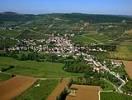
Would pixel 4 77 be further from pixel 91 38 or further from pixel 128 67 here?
pixel 91 38

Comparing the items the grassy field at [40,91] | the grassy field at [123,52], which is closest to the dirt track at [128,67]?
the grassy field at [123,52]

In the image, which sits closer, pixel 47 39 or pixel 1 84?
pixel 1 84

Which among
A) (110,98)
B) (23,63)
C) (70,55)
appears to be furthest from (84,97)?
(70,55)

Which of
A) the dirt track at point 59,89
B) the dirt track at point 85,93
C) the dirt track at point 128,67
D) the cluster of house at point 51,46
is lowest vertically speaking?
the cluster of house at point 51,46

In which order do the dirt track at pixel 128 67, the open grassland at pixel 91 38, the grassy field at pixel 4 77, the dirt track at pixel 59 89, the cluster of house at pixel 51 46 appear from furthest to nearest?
the open grassland at pixel 91 38, the cluster of house at pixel 51 46, the dirt track at pixel 128 67, the grassy field at pixel 4 77, the dirt track at pixel 59 89

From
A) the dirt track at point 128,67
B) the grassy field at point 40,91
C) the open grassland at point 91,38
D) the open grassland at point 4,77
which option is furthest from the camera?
the open grassland at point 91,38

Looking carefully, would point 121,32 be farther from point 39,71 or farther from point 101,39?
point 39,71

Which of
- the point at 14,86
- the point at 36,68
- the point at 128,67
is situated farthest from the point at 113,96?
the point at 36,68

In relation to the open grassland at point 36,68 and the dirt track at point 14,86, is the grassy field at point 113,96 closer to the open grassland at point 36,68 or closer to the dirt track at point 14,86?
the dirt track at point 14,86
